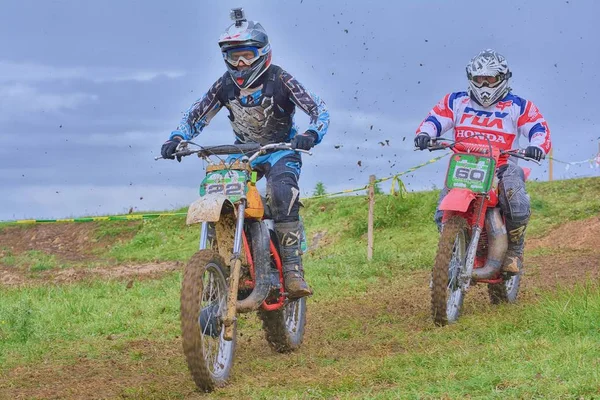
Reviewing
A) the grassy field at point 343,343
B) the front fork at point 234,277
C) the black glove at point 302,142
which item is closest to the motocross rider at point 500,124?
the grassy field at point 343,343

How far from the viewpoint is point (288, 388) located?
5.82 m

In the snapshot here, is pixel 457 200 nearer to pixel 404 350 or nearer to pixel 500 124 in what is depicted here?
pixel 500 124

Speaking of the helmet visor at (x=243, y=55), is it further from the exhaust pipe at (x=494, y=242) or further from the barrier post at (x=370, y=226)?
the barrier post at (x=370, y=226)

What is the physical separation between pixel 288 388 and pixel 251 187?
5.37ft

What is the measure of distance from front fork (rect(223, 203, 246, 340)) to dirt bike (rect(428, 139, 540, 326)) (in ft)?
7.34

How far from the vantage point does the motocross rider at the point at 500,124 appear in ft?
28.9

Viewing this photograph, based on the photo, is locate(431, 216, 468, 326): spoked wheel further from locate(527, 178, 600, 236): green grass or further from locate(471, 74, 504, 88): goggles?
locate(527, 178, 600, 236): green grass

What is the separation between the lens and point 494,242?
877cm

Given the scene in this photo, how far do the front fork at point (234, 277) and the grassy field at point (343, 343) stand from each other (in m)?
0.43

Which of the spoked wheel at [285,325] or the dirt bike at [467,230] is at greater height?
the dirt bike at [467,230]

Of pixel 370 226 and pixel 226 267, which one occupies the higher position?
pixel 370 226

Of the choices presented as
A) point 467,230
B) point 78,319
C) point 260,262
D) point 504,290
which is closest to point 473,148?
point 467,230

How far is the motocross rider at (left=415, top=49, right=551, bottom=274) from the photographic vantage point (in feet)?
28.9

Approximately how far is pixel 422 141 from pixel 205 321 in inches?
136
